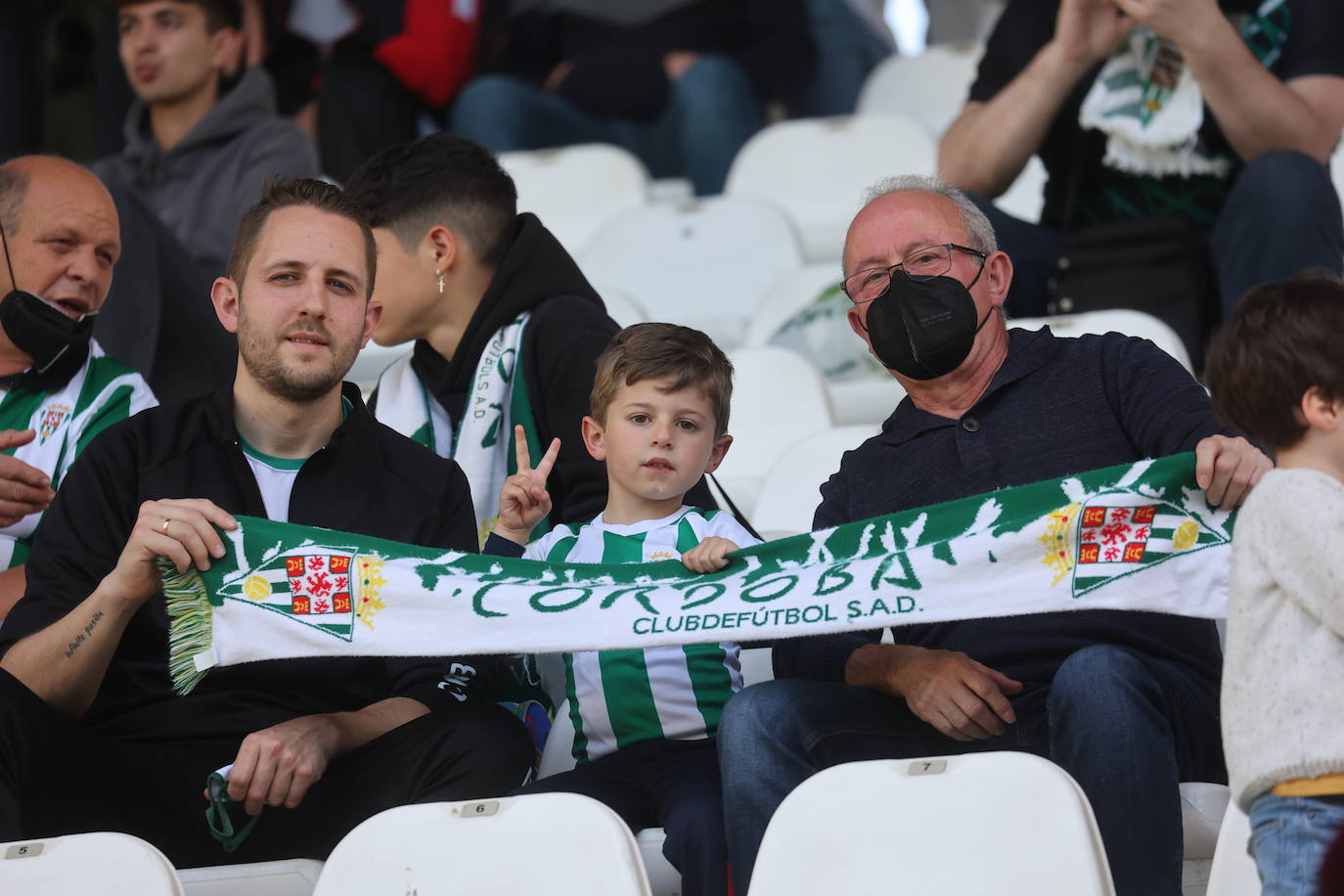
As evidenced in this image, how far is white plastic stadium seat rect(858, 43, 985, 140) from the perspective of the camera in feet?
19.1

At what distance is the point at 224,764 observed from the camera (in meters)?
2.47

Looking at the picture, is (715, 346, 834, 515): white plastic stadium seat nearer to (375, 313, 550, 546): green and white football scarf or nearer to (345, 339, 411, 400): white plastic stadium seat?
(375, 313, 550, 546): green and white football scarf

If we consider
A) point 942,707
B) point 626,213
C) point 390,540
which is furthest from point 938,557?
point 626,213

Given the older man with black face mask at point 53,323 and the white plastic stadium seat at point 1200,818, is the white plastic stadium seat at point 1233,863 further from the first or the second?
the older man with black face mask at point 53,323

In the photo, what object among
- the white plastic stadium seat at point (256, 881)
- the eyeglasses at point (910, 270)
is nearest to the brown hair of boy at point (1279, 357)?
the eyeglasses at point (910, 270)

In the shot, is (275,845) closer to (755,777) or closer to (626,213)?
(755,777)

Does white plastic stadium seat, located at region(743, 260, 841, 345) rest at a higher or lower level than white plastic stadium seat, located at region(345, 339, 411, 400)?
higher

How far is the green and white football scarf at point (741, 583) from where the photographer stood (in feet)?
7.20

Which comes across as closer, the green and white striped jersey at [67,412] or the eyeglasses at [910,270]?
the eyeglasses at [910,270]

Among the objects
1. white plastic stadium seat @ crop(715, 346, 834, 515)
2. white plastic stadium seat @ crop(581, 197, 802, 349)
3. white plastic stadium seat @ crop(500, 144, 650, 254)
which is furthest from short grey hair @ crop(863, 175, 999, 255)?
white plastic stadium seat @ crop(500, 144, 650, 254)

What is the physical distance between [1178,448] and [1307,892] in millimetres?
762

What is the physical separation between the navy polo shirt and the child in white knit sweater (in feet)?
1.50

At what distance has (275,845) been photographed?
243 centimetres

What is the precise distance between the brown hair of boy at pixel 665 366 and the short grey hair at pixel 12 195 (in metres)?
1.21
